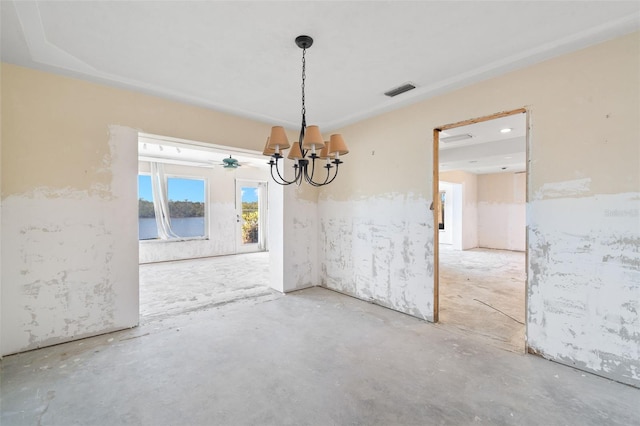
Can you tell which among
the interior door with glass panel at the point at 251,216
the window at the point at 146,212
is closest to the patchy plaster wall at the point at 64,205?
the window at the point at 146,212

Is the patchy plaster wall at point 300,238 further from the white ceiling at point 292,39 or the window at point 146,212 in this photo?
the window at point 146,212

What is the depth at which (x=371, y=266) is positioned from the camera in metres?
3.79

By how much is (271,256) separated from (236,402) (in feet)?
9.13

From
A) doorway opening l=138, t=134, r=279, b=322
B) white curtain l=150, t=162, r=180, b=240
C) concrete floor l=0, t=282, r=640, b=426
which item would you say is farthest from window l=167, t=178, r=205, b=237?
concrete floor l=0, t=282, r=640, b=426

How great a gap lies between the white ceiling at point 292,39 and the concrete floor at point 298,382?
260 cm

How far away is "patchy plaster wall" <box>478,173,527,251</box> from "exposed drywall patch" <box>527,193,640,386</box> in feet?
23.7

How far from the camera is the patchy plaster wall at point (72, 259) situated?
7.97 feet

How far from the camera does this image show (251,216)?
27.7 ft

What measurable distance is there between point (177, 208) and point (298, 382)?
250 inches

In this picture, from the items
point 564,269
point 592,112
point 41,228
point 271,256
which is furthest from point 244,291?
point 592,112

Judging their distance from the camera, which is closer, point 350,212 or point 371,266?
point 371,266

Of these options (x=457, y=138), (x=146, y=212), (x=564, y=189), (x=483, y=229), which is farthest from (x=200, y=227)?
(x=483, y=229)

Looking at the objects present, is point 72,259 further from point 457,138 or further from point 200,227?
point 457,138

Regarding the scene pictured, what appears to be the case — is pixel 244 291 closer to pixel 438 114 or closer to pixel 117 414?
pixel 117 414
